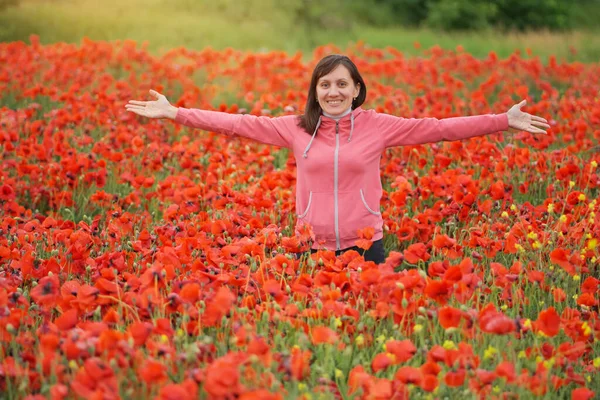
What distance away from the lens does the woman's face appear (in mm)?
3811

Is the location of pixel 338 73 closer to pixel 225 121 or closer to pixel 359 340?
pixel 225 121

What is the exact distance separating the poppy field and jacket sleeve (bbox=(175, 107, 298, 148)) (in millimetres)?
411

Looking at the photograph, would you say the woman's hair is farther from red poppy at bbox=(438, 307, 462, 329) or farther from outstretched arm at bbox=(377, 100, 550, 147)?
red poppy at bbox=(438, 307, 462, 329)

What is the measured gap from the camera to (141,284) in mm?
2771

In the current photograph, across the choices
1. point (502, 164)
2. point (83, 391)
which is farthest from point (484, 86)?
point (83, 391)

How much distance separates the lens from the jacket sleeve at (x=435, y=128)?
146 inches

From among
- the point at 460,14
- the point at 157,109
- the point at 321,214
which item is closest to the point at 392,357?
the point at 321,214

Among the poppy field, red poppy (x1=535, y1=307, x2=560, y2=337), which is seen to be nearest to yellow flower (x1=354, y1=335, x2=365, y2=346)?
the poppy field

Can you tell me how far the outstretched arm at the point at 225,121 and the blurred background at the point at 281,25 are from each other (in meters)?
8.02

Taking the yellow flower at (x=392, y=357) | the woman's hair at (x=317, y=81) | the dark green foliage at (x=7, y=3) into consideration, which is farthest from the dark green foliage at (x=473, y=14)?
the yellow flower at (x=392, y=357)

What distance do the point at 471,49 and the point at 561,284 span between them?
12354 mm

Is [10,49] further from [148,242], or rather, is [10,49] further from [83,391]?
[83,391]

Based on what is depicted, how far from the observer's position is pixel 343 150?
3818mm

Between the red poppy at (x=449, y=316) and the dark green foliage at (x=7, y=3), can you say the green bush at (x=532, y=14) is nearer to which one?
the dark green foliage at (x=7, y=3)
